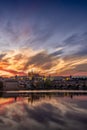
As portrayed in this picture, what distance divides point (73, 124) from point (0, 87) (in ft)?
492

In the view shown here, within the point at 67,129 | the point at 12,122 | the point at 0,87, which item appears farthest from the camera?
the point at 0,87

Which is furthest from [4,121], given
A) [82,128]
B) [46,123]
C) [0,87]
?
[0,87]

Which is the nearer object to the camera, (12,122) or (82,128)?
(82,128)

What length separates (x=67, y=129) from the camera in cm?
2222

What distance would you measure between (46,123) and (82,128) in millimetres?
4221

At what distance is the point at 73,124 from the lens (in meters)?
25.0

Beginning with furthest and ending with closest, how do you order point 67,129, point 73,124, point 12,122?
point 12,122 → point 73,124 → point 67,129

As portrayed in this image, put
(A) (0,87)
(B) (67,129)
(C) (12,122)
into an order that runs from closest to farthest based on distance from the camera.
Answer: (B) (67,129) < (C) (12,122) < (A) (0,87)

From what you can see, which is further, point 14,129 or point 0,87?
point 0,87

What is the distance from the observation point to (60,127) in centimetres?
2353

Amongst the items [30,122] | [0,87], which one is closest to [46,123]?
[30,122]

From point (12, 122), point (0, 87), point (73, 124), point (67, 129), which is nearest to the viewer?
point (67, 129)

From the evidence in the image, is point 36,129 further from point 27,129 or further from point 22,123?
point 22,123

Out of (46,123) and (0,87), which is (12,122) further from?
(0,87)
